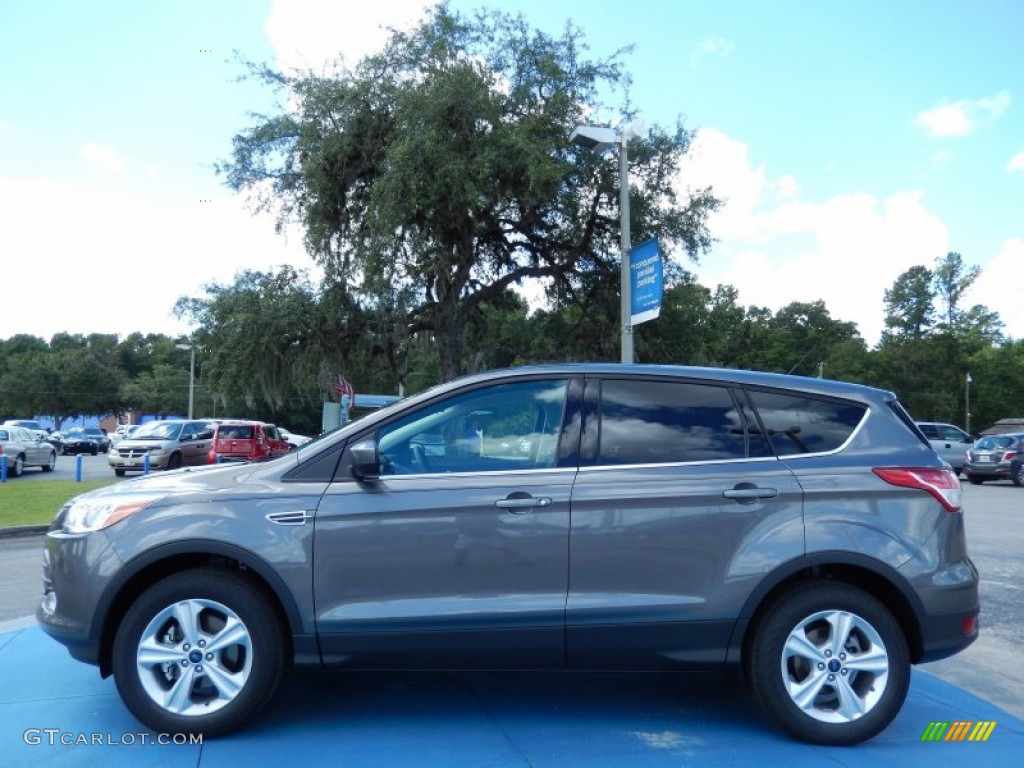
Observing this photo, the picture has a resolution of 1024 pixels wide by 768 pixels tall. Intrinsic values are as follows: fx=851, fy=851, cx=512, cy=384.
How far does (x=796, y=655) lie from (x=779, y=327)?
88266 millimetres

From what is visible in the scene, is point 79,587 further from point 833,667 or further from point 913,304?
point 913,304

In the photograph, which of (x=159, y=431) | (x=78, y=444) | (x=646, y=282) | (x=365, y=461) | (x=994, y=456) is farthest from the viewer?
(x=78, y=444)

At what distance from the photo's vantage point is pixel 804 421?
4.48 metres

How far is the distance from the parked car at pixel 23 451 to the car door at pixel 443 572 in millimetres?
23897

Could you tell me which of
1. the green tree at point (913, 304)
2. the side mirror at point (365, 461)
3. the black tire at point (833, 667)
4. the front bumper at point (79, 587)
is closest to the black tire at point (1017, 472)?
the black tire at point (833, 667)

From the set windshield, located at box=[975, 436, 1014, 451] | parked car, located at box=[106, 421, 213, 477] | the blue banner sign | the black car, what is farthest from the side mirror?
the black car

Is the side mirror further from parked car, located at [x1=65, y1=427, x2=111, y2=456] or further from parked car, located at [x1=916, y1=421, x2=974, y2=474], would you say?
parked car, located at [x1=65, y1=427, x2=111, y2=456]

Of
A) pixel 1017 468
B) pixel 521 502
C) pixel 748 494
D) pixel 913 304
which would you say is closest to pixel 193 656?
pixel 521 502

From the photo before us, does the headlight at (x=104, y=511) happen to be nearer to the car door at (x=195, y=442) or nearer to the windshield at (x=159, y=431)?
the car door at (x=195, y=442)

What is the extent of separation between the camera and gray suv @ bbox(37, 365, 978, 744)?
4086 millimetres

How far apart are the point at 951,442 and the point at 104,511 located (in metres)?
29.8

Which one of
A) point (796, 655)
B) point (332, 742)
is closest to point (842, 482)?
point (796, 655)

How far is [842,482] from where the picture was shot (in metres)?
4.27

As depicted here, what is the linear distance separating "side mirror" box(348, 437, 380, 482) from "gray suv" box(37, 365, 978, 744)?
0.04 feet
